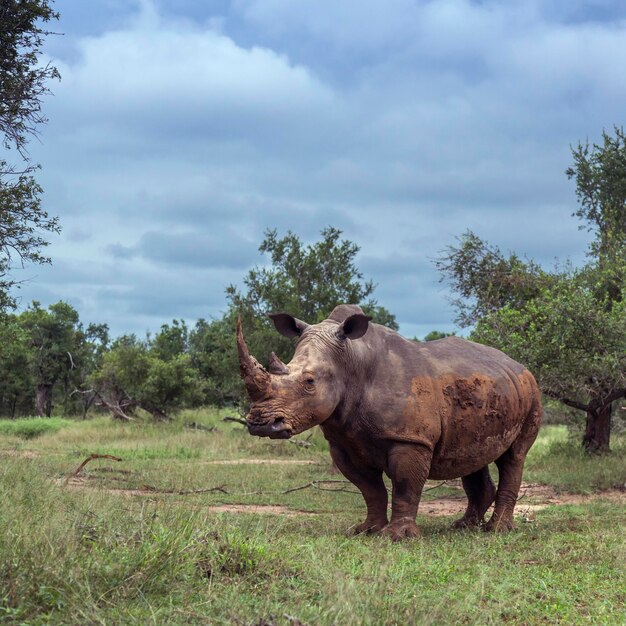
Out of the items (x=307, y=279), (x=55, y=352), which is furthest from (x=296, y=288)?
(x=55, y=352)

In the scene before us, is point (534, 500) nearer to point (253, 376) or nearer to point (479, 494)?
point (479, 494)

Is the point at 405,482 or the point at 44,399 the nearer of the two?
the point at 405,482

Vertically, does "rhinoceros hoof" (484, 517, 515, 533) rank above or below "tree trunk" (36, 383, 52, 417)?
above

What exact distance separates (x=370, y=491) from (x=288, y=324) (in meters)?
1.97

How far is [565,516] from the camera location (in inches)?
432

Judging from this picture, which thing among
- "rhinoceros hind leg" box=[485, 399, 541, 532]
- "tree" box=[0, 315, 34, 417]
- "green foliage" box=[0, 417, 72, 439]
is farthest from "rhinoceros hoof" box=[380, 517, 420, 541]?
"tree" box=[0, 315, 34, 417]

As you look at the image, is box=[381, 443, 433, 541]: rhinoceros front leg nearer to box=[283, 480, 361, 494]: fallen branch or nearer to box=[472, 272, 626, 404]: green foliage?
box=[283, 480, 361, 494]: fallen branch

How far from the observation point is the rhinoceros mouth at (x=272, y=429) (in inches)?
288

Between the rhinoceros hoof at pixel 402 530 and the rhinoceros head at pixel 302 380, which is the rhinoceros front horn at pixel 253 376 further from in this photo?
the rhinoceros hoof at pixel 402 530

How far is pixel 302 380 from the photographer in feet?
25.2

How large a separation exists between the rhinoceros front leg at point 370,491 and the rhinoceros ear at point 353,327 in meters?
1.40

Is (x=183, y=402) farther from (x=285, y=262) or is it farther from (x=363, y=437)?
(x=363, y=437)

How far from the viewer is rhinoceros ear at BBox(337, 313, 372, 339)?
8180mm

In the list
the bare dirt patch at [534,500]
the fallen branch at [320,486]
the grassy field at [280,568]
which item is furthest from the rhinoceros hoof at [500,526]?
the fallen branch at [320,486]
